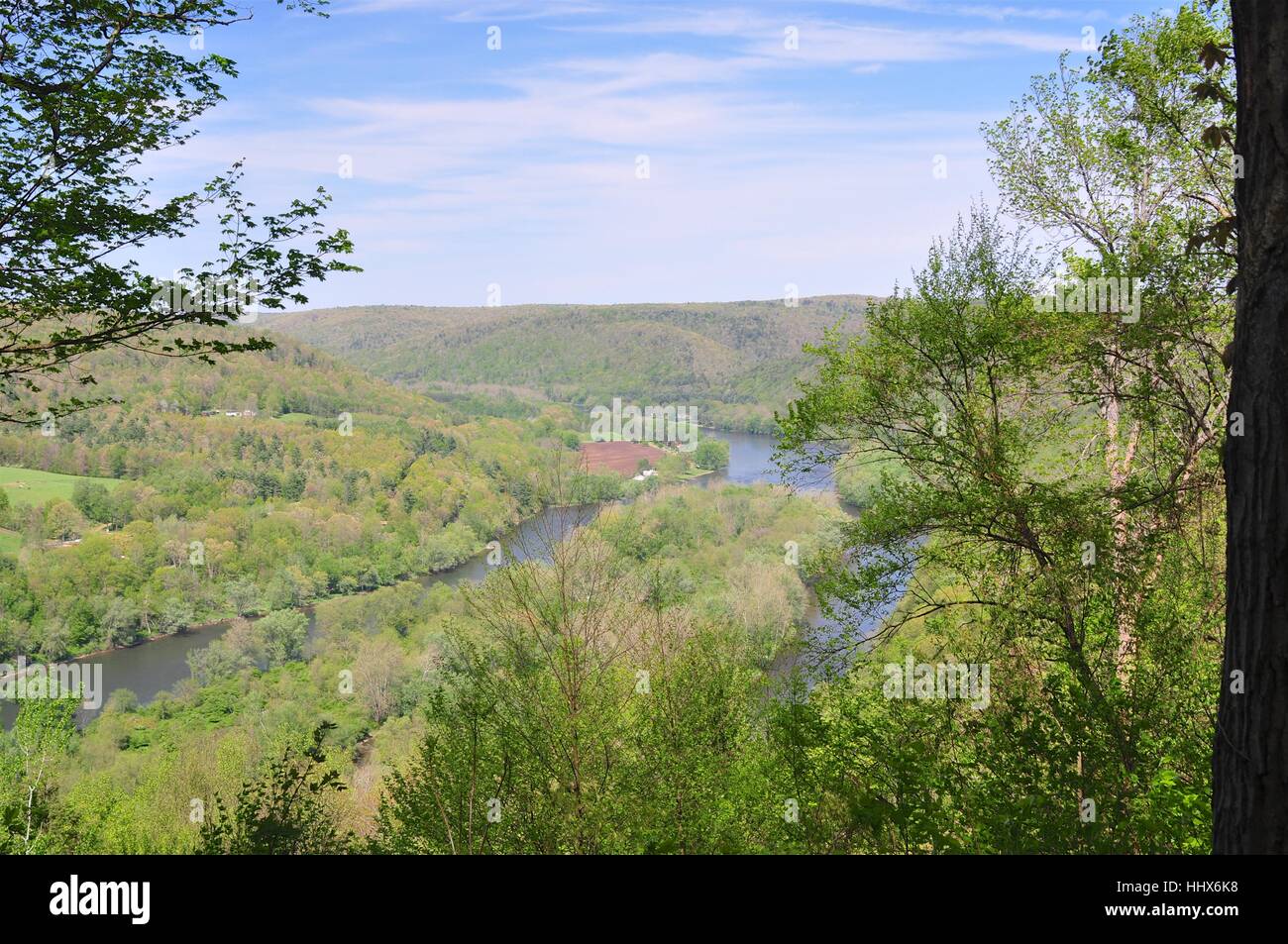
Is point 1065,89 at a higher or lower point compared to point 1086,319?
higher

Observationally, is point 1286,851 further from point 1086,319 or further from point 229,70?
point 229,70

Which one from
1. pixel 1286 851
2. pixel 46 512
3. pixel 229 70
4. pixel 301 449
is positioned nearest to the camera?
pixel 1286 851

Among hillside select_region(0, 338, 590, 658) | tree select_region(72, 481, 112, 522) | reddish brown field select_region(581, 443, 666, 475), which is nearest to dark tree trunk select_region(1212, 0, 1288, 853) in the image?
hillside select_region(0, 338, 590, 658)

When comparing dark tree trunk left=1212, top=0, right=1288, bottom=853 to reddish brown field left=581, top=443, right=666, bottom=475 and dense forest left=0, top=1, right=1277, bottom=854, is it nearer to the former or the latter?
dense forest left=0, top=1, right=1277, bottom=854

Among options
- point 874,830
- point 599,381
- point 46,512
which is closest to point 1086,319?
point 874,830

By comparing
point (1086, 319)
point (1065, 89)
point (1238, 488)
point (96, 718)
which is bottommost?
point (96, 718)

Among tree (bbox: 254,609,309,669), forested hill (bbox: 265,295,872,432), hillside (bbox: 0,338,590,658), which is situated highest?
forested hill (bbox: 265,295,872,432)

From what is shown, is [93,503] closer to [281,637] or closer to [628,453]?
[281,637]

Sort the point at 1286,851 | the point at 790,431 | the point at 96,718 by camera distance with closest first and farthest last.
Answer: the point at 1286,851
the point at 790,431
the point at 96,718

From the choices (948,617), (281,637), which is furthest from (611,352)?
(948,617)
